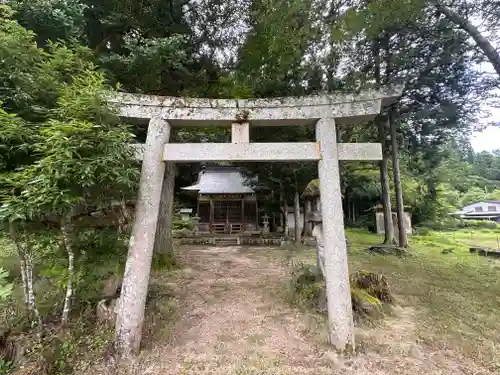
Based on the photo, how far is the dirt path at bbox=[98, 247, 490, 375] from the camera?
3314mm

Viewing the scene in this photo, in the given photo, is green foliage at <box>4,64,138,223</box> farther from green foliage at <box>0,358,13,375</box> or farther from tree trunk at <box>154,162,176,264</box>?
tree trunk at <box>154,162,176,264</box>

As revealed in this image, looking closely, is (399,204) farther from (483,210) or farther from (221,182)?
(483,210)

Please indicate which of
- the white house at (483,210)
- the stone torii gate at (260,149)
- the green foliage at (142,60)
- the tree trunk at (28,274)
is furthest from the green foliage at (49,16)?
the white house at (483,210)

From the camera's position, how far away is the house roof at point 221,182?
55.5 ft

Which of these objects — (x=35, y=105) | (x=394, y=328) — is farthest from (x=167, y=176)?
(x=394, y=328)

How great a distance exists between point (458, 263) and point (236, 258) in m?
7.61

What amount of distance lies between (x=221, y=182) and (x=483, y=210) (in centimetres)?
3689

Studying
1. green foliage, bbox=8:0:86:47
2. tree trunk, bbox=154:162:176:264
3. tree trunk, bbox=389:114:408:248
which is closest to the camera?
green foliage, bbox=8:0:86:47

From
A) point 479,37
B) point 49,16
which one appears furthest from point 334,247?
point 49,16

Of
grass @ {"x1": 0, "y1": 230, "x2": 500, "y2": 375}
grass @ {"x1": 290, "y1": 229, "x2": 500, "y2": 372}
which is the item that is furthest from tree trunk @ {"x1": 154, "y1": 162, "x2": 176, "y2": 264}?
grass @ {"x1": 290, "y1": 229, "x2": 500, "y2": 372}

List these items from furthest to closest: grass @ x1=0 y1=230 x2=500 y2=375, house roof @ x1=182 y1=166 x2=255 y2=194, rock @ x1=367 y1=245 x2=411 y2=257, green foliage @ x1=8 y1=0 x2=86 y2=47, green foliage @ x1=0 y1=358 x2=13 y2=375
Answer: house roof @ x1=182 y1=166 x2=255 y2=194 → rock @ x1=367 y1=245 x2=411 y2=257 → green foliage @ x1=8 y1=0 x2=86 y2=47 → grass @ x1=0 y1=230 x2=500 y2=375 → green foliage @ x1=0 y1=358 x2=13 y2=375

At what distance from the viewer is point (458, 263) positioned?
9.32 m

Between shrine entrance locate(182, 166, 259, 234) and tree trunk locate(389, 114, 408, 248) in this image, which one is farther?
shrine entrance locate(182, 166, 259, 234)

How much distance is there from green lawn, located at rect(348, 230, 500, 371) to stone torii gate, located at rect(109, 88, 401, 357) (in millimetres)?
1726
